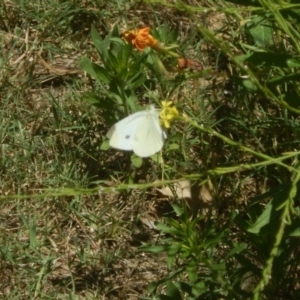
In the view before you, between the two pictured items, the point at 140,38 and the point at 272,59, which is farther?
the point at 140,38

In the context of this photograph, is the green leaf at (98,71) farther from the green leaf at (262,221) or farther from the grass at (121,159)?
the green leaf at (262,221)

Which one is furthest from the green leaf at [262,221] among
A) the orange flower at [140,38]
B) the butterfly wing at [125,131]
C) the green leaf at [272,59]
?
the orange flower at [140,38]

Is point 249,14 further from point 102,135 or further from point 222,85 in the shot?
point 102,135

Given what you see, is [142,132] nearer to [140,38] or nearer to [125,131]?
[125,131]

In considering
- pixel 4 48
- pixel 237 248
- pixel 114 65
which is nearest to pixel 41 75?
pixel 4 48

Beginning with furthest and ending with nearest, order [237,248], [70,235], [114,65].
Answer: [70,235]
[114,65]
[237,248]

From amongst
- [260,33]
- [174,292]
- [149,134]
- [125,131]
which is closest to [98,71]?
[125,131]
